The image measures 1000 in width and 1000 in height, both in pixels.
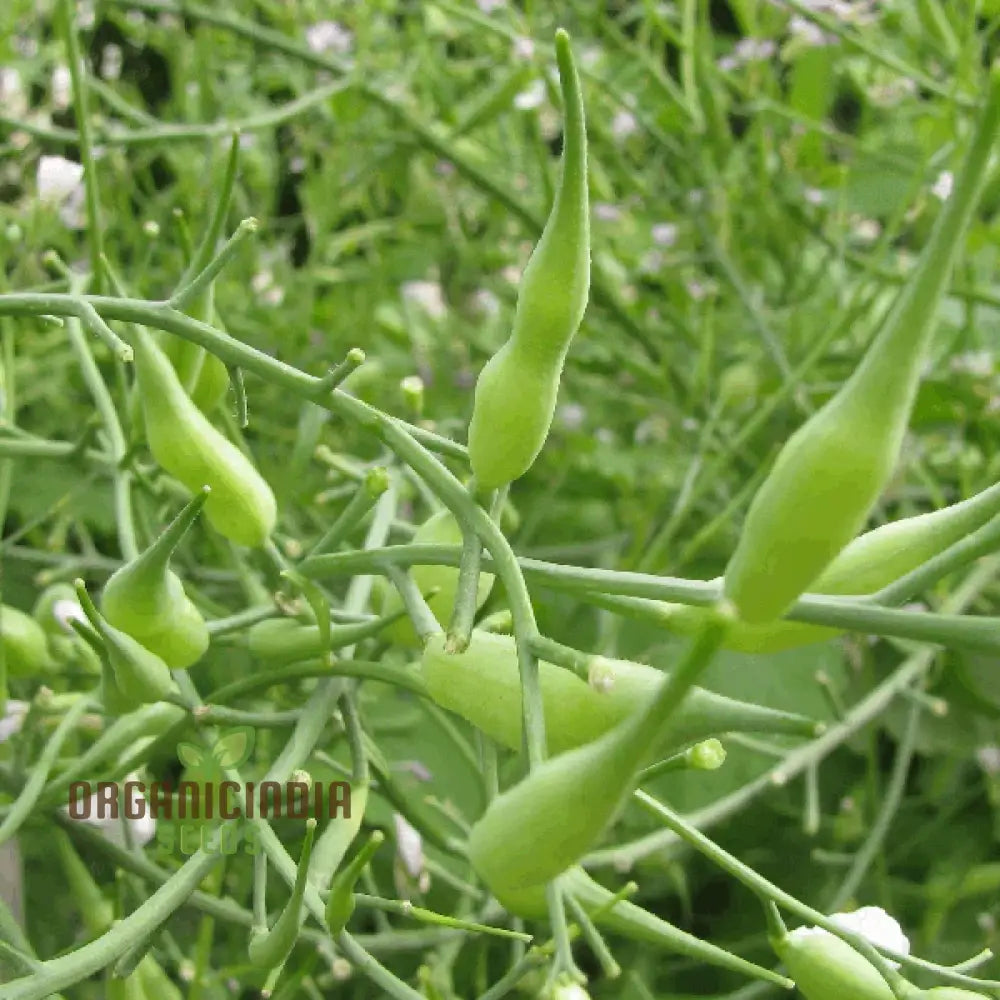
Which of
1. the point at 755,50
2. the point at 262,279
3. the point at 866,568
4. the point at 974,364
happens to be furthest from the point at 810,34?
the point at 866,568

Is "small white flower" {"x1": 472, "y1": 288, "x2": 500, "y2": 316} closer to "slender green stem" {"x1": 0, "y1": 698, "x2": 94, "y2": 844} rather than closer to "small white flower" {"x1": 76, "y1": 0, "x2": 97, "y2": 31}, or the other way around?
"small white flower" {"x1": 76, "y1": 0, "x2": 97, "y2": 31}

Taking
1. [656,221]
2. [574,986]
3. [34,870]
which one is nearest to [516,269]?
[656,221]

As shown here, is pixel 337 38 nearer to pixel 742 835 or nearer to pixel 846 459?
pixel 742 835

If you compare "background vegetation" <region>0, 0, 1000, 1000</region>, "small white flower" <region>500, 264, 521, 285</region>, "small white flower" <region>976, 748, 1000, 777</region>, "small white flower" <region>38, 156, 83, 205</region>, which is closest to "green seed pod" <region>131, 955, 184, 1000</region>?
"background vegetation" <region>0, 0, 1000, 1000</region>

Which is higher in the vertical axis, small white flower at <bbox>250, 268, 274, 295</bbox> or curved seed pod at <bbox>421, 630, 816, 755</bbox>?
curved seed pod at <bbox>421, 630, 816, 755</bbox>

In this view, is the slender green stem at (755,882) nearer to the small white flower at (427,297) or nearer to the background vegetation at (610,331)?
the background vegetation at (610,331)

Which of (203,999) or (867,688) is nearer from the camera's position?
(203,999)
